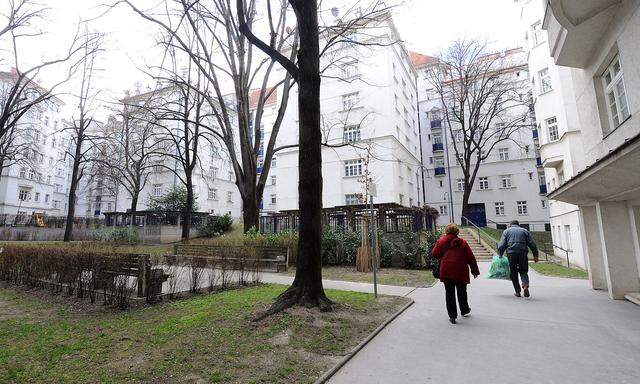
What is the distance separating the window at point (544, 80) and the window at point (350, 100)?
15395 millimetres

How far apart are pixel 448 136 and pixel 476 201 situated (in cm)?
1015

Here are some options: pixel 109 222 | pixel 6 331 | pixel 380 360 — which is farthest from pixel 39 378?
pixel 109 222

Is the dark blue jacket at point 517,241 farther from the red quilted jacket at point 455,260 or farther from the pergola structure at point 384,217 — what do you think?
the pergola structure at point 384,217

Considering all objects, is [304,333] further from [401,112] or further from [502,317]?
[401,112]

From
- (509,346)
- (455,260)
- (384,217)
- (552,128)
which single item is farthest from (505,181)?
(509,346)

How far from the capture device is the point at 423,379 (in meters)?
3.64

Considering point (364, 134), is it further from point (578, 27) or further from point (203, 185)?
point (578, 27)

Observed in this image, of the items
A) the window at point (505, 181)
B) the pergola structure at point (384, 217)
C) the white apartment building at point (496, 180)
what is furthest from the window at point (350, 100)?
the window at point (505, 181)

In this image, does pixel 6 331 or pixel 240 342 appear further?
pixel 6 331

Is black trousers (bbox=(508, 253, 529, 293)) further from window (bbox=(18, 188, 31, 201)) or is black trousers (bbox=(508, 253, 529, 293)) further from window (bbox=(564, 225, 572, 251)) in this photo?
window (bbox=(18, 188, 31, 201))

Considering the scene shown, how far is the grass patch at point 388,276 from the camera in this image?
10242mm

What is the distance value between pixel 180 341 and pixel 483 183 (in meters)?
42.5

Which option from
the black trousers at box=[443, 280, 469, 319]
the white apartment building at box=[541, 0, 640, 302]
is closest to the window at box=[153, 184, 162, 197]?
the white apartment building at box=[541, 0, 640, 302]

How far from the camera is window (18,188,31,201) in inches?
1872
